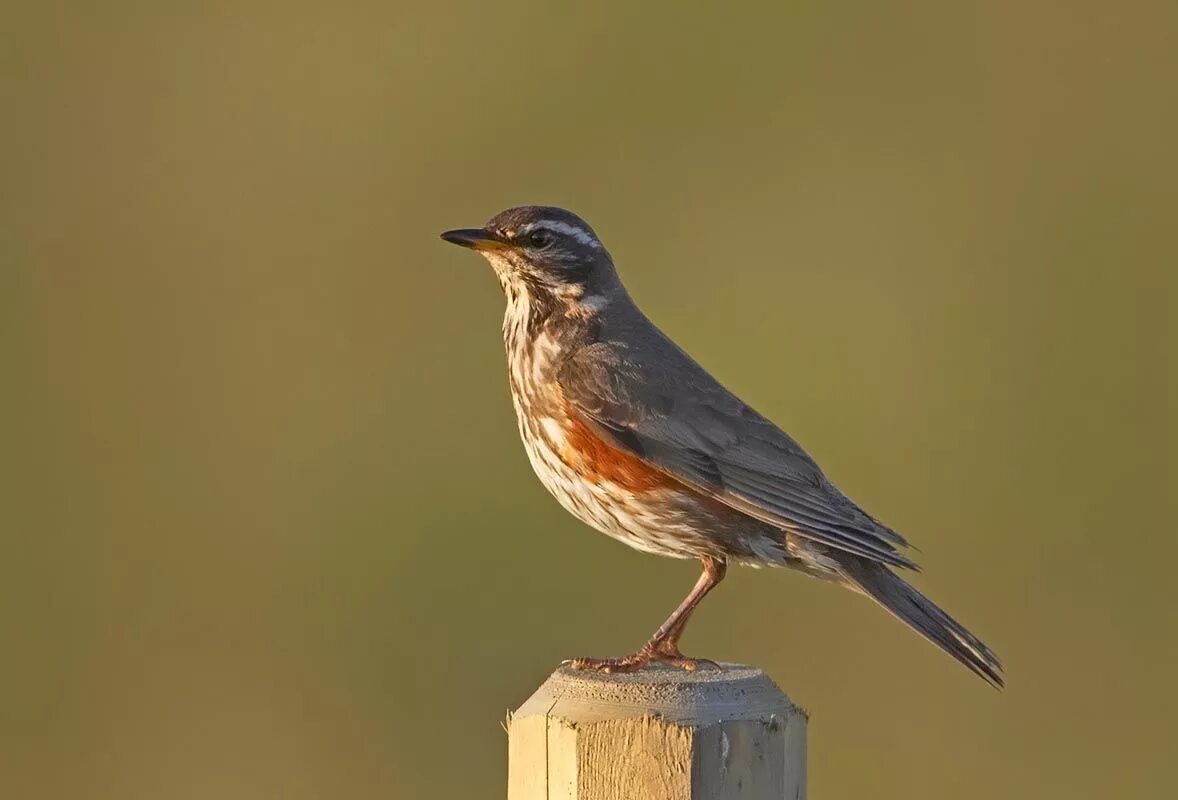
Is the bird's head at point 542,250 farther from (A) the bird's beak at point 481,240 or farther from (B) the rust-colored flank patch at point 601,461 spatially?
(B) the rust-colored flank patch at point 601,461

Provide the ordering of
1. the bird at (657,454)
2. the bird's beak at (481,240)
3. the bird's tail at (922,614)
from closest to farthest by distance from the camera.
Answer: the bird's tail at (922,614) < the bird at (657,454) < the bird's beak at (481,240)

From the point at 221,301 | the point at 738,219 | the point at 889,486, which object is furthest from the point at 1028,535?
the point at 221,301

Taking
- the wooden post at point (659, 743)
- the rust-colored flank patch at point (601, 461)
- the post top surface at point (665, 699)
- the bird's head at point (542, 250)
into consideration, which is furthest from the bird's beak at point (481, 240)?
the wooden post at point (659, 743)

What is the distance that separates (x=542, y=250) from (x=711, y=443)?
3.60 ft

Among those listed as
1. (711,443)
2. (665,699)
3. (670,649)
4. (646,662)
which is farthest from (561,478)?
(665,699)

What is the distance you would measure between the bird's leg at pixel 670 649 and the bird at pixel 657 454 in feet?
0.04

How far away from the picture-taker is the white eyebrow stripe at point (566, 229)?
8094mm

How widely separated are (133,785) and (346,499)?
2492 mm

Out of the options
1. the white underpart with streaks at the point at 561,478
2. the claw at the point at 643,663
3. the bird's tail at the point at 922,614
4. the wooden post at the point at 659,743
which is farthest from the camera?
the white underpart with streaks at the point at 561,478

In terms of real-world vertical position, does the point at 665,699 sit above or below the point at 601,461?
below

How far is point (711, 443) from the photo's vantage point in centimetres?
759

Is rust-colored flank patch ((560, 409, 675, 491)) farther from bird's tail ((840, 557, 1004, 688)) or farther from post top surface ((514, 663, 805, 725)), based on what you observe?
post top surface ((514, 663, 805, 725))

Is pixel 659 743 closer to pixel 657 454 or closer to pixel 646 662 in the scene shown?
pixel 646 662

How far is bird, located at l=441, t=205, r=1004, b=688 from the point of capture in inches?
286
